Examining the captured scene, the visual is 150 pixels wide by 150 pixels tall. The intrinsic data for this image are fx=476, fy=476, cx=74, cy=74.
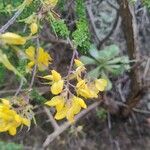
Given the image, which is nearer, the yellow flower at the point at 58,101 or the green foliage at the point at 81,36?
the yellow flower at the point at 58,101

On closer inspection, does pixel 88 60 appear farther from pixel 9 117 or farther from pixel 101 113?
pixel 9 117

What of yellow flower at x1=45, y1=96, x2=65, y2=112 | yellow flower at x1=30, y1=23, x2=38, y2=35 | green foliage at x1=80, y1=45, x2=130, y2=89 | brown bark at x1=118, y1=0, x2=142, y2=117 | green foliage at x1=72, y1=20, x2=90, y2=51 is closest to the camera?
yellow flower at x1=30, y1=23, x2=38, y2=35

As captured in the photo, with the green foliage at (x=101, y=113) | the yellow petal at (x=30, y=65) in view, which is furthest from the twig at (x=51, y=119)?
the yellow petal at (x=30, y=65)

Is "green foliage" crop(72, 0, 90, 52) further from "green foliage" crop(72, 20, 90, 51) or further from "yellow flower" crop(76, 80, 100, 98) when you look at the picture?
"yellow flower" crop(76, 80, 100, 98)

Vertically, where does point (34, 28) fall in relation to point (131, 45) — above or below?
above

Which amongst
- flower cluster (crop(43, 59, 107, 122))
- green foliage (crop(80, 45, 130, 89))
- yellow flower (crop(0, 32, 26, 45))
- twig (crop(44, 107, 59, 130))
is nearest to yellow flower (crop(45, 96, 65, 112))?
flower cluster (crop(43, 59, 107, 122))

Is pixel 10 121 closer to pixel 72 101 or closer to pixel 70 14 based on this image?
pixel 72 101

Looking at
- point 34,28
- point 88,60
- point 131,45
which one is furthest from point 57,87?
point 88,60

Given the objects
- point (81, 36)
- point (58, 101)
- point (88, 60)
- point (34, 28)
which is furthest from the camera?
point (88, 60)

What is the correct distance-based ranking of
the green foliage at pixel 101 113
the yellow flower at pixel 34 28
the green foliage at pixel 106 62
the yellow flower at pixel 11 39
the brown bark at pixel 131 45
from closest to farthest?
the yellow flower at pixel 11 39
the yellow flower at pixel 34 28
the brown bark at pixel 131 45
the green foliage at pixel 106 62
the green foliage at pixel 101 113

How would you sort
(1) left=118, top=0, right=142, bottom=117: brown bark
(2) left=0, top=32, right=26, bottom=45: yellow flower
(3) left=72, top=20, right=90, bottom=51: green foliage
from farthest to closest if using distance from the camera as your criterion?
(1) left=118, top=0, right=142, bottom=117: brown bark
(3) left=72, top=20, right=90, bottom=51: green foliage
(2) left=0, top=32, right=26, bottom=45: yellow flower

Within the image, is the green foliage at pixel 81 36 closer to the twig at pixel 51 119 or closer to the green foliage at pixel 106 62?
the green foliage at pixel 106 62

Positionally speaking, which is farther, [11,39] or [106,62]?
[106,62]
